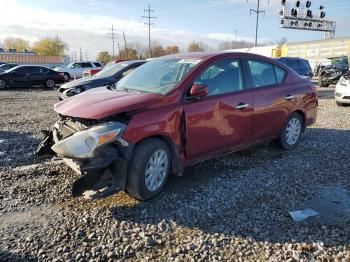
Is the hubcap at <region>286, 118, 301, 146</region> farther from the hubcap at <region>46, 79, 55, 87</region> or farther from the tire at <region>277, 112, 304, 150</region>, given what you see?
the hubcap at <region>46, 79, 55, 87</region>

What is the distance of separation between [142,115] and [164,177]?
836mm

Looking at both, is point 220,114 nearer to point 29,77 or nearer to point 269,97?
point 269,97

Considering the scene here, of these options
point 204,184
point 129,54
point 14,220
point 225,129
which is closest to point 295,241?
point 204,184

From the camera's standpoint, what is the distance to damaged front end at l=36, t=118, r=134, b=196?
379 centimetres

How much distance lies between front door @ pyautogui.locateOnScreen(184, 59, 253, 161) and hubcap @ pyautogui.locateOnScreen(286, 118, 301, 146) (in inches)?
48.2

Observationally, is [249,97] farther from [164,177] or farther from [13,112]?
[13,112]

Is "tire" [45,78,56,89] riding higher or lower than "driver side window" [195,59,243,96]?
lower

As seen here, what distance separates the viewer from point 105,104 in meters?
4.18

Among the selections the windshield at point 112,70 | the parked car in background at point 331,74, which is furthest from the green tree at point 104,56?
the windshield at point 112,70

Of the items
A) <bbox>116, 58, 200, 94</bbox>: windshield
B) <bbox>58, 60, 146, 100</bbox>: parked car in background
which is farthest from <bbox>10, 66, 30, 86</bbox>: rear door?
<bbox>116, 58, 200, 94</bbox>: windshield

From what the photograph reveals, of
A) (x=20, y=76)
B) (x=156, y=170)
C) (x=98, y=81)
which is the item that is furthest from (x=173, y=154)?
(x=20, y=76)

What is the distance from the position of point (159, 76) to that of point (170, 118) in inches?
36.9

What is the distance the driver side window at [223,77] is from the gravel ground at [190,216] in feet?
3.99

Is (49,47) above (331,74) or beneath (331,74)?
above
